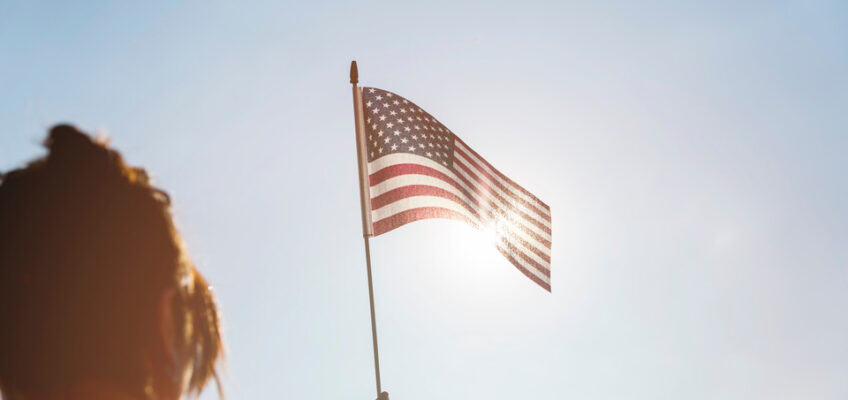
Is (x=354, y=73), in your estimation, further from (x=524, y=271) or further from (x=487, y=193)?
(x=524, y=271)

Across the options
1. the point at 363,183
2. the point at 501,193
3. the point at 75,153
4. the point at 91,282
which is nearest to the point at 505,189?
the point at 501,193

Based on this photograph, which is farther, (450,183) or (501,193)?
(501,193)

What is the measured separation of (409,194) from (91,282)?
8.14m

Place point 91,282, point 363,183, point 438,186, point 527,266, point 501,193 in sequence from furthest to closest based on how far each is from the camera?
point 501,193, point 438,186, point 527,266, point 363,183, point 91,282

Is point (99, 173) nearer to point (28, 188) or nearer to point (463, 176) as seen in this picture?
point (28, 188)

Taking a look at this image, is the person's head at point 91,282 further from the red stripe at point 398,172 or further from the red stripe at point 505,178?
the red stripe at point 505,178

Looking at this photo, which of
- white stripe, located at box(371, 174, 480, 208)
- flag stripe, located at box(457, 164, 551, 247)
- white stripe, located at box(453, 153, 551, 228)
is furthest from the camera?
white stripe, located at box(453, 153, 551, 228)

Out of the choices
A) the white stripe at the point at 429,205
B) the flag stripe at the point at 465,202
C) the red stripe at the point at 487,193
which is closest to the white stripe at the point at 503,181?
the red stripe at the point at 487,193

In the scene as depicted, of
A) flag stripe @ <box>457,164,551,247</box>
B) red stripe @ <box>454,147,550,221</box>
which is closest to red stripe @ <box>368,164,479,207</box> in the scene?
flag stripe @ <box>457,164,551,247</box>

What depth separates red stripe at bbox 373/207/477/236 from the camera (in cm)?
966

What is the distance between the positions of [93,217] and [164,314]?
344mm

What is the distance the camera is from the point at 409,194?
10.0 metres

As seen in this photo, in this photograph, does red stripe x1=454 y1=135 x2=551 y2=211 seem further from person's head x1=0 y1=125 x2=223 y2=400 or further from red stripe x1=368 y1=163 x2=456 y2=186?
person's head x1=0 y1=125 x2=223 y2=400

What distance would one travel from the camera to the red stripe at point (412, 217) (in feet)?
31.7
